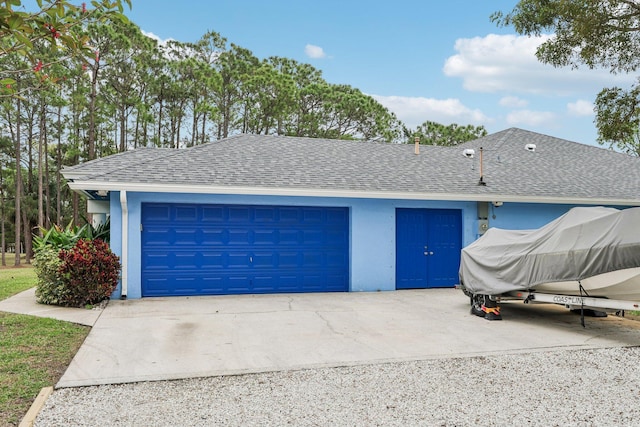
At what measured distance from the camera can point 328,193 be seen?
36.6 ft

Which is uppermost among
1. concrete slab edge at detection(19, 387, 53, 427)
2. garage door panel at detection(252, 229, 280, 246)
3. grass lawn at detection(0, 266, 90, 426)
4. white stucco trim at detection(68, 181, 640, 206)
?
white stucco trim at detection(68, 181, 640, 206)

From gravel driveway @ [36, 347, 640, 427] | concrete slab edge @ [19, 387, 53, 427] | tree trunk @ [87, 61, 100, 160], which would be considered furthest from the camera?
tree trunk @ [87, 61, 100, 160]

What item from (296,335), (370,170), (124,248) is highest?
(370,170)

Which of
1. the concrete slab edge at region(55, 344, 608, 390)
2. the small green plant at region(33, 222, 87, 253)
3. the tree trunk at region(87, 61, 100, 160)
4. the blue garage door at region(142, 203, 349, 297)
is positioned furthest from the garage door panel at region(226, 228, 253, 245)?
the tree trunk at region(87, 61, 100, 160)

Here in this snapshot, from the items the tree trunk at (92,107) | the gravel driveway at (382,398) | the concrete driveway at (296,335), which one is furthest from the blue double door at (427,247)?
the tree trunk at (92,107)

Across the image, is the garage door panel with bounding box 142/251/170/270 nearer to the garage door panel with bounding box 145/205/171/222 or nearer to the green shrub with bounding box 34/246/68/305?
the garage door panel with bounding box 145/205/171/222

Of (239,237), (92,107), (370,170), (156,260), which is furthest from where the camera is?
(92,107)

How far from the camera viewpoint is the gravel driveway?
4.03m

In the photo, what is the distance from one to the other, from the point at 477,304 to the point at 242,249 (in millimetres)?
5458

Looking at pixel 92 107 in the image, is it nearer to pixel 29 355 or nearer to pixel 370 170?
pixel 370 170

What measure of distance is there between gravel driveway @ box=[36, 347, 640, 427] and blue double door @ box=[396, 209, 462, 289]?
6.71 metres

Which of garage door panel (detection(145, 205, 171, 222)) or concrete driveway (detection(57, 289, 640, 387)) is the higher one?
garage door panel (detection(145, 205, 171, 222))

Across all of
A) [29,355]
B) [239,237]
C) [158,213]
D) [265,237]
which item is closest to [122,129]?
[158,213]

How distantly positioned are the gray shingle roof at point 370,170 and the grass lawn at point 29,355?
3.22 metres
